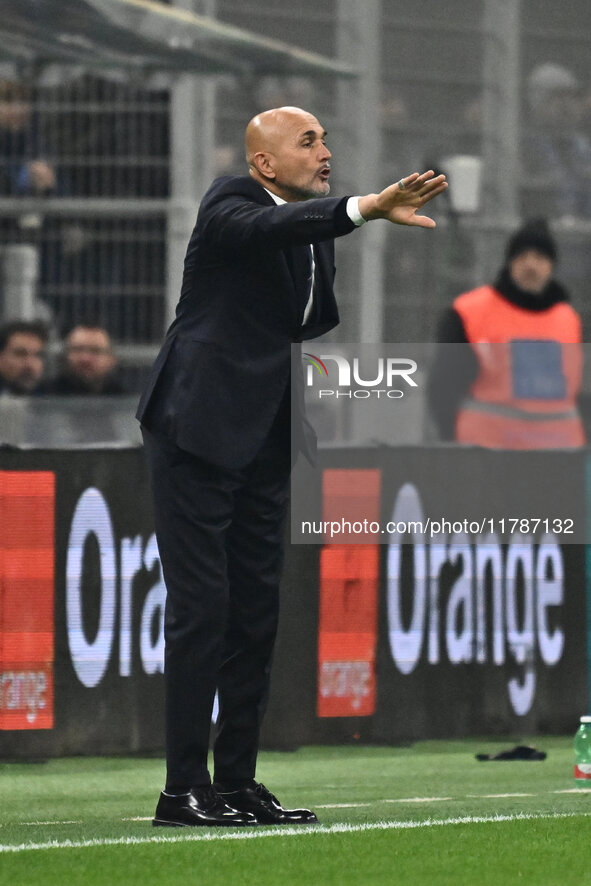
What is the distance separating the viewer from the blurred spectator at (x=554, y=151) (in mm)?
19375

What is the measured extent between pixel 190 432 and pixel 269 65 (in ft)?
31.8

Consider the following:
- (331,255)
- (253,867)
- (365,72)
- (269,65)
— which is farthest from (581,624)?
(365,72)

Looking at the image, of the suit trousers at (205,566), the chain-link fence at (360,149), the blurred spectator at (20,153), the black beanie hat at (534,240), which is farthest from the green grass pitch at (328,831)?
the blurred spectator at (20,153)

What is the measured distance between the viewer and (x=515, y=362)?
37.3 feet

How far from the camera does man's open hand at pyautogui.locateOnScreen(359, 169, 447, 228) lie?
642cm

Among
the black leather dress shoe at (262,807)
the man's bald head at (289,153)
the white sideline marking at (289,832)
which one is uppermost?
the man's bald head at (289,153)

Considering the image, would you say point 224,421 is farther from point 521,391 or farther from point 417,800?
point 521,391

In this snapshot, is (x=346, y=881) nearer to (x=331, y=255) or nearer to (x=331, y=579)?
(x=331, y=255)

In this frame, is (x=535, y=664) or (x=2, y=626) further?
(x=535, y=664)

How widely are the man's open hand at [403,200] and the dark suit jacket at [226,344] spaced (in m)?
0.35

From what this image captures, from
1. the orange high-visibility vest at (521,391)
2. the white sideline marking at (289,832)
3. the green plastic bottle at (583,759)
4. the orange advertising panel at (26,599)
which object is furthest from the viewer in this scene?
the orange high-visibility vest at (521,391)

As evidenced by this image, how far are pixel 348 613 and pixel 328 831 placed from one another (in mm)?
3036

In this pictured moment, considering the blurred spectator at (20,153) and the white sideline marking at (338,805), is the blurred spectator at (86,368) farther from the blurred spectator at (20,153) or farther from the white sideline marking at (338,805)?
the white sideline marking at (338,805)

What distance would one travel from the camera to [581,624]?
1031 cm
